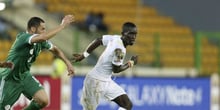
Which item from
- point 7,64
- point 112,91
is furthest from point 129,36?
point 7,64

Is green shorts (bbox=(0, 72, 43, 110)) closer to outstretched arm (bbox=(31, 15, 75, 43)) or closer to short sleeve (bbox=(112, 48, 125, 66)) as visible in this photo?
outstretched arm (bbox=(31, 15, 75, 43))

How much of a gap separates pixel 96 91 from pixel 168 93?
6.84 metres

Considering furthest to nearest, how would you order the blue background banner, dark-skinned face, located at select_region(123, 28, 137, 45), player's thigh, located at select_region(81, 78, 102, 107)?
the blue background banner
player's thigh, located at select_region(81, 78, 102, 107)
dark-skinned face, located at select_region(123, 28, 137, 45)

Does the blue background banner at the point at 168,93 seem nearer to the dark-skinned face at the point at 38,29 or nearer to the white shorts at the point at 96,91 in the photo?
the white shorts at the point at 96,91

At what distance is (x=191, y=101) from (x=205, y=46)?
5.77 metres

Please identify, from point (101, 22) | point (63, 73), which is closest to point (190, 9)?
point (101, 22)

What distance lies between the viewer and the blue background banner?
21672mm

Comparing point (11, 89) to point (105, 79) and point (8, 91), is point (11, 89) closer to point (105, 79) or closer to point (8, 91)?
point (8, 91)

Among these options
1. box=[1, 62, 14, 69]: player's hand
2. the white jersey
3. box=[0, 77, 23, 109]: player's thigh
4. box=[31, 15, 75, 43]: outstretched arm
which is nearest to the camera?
box=[1, 62, 14, 69]: player's hand

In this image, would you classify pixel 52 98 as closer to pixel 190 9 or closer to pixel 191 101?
pixel 191 101

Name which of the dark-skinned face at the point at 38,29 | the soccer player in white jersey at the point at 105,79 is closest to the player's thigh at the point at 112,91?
the soccer player in white jersey at the point at 105,79

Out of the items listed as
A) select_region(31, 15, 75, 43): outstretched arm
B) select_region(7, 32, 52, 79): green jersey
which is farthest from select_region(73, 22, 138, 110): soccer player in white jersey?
select_region(31, 15, 75, 43): outstretched arm

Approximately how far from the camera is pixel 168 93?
72.2ft

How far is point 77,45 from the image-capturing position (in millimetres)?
23344
